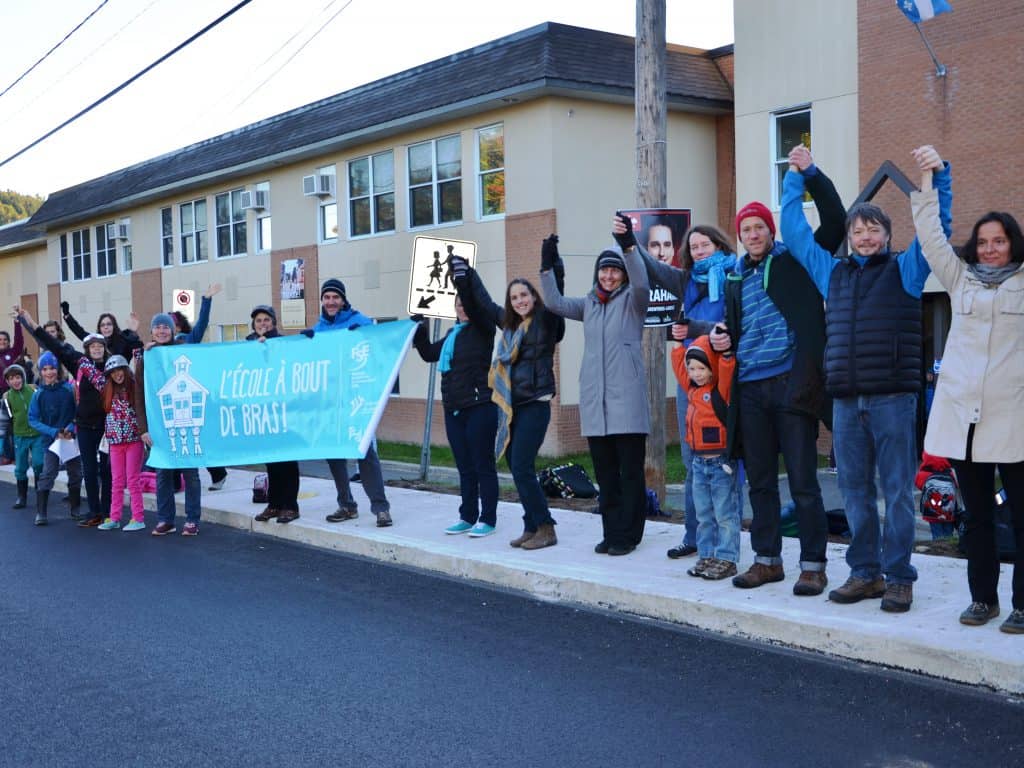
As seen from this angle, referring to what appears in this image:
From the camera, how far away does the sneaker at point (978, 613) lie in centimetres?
561

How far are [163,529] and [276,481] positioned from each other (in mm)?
1225

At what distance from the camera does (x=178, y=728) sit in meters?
4.99

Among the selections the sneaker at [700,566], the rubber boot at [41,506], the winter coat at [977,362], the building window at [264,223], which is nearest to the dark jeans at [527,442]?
the sneaker at [700,566]

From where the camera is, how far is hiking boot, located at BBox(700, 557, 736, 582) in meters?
7.04

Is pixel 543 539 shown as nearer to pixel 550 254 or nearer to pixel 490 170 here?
pixel 550 254

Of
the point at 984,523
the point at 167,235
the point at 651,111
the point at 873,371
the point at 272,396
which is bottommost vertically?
A: the point at 984,523

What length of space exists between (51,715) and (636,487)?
13.7 feet

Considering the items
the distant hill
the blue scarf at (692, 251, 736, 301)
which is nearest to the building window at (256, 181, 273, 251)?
the blue scarf at (692, 251, 736, 301)

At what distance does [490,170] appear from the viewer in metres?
20.6

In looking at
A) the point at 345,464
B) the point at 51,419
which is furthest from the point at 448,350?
the point at 51,419

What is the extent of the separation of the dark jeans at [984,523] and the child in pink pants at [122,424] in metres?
8.06

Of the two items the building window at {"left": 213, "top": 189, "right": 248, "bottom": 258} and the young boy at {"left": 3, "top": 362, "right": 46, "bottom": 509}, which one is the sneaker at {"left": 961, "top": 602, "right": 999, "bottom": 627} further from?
the building window at {"left": 213, "top": 189, "right": 248, "bottom": 258}

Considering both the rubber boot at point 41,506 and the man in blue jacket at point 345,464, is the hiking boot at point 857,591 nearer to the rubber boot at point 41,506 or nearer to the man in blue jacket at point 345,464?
the man in blue jacket at point 345,464

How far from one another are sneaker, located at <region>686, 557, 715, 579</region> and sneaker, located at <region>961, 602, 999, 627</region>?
1772mm
